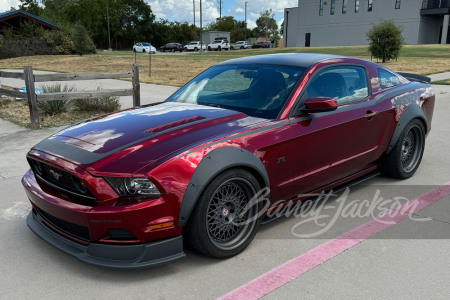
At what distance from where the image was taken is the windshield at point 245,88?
3.79 meters

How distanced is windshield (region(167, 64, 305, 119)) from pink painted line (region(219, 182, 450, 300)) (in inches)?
48.3

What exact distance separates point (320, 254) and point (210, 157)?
4.07 ft

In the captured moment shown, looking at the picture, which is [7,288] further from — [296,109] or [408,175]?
[408,175]

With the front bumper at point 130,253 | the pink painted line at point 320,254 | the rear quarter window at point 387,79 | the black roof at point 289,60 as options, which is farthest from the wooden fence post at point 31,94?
the pink painted line at point 320,254

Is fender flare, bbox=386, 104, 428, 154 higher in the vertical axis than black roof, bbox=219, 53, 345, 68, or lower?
lower

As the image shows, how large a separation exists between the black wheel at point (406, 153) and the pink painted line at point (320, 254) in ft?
1.65

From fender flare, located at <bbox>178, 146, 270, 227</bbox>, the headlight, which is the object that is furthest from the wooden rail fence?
fender flare, located at <bbox>178, 146, 270, 227</bbox>

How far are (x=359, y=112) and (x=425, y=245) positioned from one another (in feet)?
4.87

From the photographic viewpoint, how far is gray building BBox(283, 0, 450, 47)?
5977cm

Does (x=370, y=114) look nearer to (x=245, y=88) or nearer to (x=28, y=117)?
(x=245, y=88)

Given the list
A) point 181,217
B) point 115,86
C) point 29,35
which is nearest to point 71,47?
point 29,35

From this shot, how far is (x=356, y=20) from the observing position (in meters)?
66.0

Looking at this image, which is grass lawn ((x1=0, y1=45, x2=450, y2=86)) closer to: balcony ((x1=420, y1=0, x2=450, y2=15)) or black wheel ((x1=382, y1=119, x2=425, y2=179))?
black wheel ((x1=382, y1=119, x2=425, y2=179))

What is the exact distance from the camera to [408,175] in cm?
516
